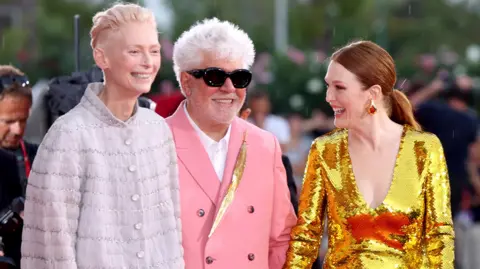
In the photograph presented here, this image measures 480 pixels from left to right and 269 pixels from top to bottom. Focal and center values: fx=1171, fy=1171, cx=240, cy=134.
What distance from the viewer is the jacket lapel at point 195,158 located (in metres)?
5.34

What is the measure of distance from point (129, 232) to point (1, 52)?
35782mm

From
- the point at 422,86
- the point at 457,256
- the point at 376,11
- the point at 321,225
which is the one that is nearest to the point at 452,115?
the point at 422,86

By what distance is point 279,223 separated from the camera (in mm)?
5496

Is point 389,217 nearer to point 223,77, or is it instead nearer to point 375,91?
point 375,91

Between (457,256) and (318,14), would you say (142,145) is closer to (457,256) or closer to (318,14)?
(457,256)

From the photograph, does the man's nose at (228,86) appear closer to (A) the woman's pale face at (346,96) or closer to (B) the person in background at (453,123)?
(A) the woman's pale face at (346,96)

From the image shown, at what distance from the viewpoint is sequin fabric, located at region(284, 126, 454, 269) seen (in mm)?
5270

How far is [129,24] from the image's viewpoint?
195 inches

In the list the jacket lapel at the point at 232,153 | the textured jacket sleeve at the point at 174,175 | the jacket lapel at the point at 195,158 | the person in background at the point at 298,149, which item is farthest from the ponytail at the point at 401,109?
the person in background at the point at 298,149

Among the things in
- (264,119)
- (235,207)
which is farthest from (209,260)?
(264,119)

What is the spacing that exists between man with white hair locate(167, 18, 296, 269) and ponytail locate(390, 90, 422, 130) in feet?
2.12

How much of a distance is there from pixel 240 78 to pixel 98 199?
956 mm

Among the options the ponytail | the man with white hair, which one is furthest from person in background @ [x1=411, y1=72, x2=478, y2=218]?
the man with white hair

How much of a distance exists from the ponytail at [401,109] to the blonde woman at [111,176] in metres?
1.13
